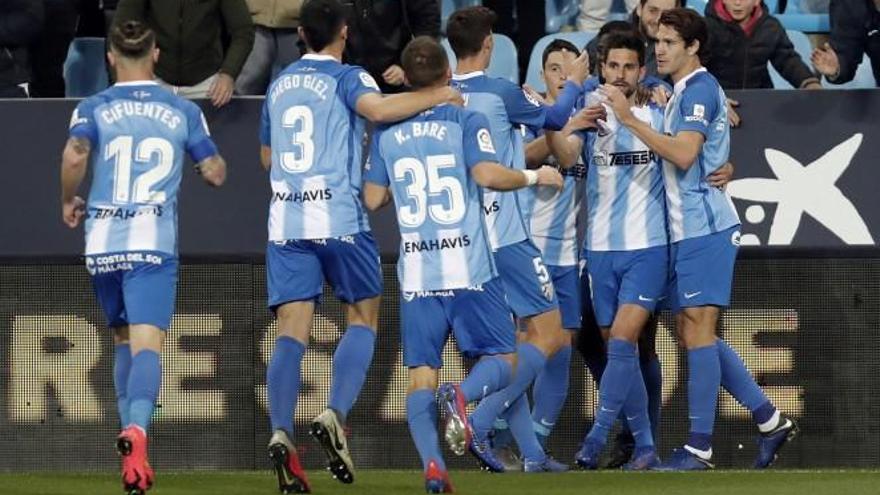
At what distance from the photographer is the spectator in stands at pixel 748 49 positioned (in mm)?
12516

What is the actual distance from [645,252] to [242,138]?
246cm

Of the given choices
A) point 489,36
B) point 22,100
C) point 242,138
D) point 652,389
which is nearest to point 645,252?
point 652,389

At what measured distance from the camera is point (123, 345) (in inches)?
377

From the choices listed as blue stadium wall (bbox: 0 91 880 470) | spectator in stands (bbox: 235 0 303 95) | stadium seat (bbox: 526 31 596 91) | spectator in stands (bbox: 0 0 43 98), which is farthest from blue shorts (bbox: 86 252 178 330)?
stadium seat (bbox: 526 31 596 91)

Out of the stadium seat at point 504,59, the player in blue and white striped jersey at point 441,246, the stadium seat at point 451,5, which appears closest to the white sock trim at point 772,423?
the player in blue and white striped jersey at point 441,246

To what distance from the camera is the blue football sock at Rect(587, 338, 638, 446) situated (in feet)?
35.1

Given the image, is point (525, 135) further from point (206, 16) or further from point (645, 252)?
point (206, 16)

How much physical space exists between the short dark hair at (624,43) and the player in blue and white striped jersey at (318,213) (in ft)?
4.98

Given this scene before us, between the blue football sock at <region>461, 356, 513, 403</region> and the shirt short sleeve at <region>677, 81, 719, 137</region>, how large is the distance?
1768 mm

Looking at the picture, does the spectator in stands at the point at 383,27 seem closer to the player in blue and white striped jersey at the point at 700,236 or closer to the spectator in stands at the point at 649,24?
the spectator in stands at the point at 649,24

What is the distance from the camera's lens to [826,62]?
40.8ft

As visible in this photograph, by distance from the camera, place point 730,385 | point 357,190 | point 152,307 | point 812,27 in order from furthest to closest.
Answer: point 812,27
point 730,385
point 357,190
point 152,307

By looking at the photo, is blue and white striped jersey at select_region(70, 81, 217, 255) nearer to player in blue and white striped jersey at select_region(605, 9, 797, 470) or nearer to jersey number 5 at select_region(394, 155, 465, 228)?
jersey number 5 at select_region(394, 155, 465, 228)

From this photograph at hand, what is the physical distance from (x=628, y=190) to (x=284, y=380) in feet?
7.00
